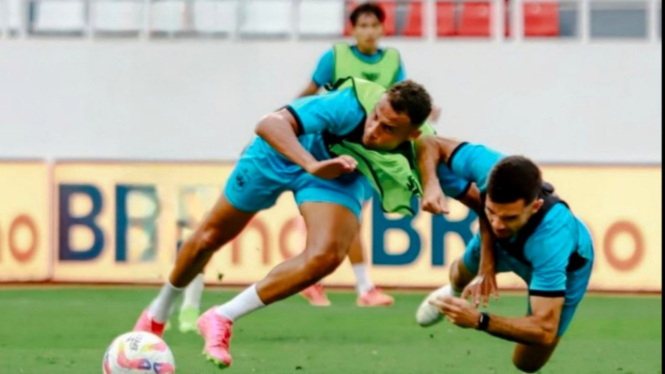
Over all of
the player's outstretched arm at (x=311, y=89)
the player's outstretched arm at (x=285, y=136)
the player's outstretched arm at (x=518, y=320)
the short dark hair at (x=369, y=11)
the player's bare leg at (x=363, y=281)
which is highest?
the short dark hair at (x=369, y=11)

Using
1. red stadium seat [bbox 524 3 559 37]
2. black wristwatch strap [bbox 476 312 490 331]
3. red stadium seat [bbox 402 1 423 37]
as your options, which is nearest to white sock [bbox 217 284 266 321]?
black wristwatch strap [bbox 476 312 490 331]

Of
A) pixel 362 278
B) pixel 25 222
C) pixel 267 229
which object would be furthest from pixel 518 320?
pixel 25 222

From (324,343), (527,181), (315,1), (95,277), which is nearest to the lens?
(527,181)

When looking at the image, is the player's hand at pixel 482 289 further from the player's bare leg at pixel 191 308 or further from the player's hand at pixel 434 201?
the player's bare leg at pixel 191 308

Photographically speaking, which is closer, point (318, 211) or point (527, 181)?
point (527, 181)

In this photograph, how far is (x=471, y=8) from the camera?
19094 mm

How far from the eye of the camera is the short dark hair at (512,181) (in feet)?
20.9

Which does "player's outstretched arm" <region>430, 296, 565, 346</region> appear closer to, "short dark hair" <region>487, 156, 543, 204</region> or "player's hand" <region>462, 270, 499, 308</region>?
"player's hand" <region>462, 270, 499, 308</region>

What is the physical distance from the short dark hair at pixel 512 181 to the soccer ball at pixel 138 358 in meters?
1.54

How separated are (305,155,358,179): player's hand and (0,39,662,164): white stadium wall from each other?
40.0ft

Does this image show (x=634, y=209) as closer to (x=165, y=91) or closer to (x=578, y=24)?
(x=578, y=24)

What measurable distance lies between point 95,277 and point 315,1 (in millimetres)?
6359

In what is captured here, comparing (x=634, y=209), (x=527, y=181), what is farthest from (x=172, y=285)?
(x=634, y=209)

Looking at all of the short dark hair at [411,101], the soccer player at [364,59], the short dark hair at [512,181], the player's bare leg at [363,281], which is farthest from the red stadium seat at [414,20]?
the short dark hair at [512,181]
